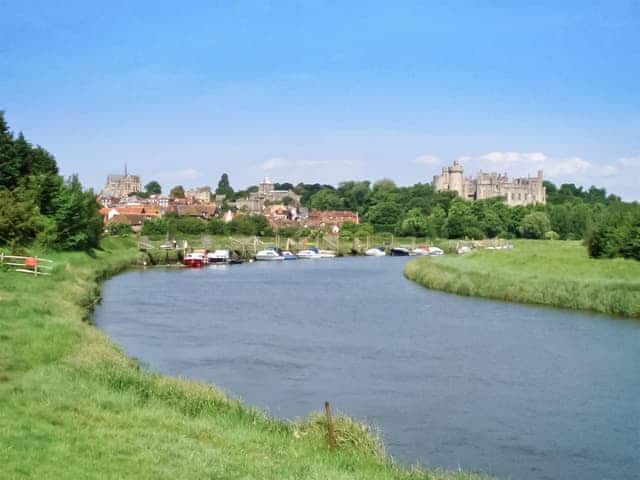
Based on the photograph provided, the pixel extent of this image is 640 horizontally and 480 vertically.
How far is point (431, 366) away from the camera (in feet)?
88.1

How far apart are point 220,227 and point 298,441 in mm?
107252

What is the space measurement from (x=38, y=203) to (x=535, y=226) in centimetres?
9700

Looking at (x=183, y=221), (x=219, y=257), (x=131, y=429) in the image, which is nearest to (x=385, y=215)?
(x=183, y=221)

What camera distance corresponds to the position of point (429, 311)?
4231 cm

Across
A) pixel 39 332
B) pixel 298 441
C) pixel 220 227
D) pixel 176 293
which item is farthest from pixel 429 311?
pixel 220 227

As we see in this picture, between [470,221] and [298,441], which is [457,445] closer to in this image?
[298,441]

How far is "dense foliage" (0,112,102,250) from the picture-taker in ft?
154

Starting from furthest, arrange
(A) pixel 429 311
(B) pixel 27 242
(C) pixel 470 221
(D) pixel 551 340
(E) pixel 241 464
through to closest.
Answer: (C) pixel 470 221 → (B) pixel 27 242 → (A) pixel 429 311 → (D) pixel 551 340 → (E) pixel 241 464

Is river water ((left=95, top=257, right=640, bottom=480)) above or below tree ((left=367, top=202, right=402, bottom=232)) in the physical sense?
below

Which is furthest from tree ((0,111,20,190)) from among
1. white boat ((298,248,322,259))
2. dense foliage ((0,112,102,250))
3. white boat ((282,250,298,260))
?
white boat ((298,248,322,259))

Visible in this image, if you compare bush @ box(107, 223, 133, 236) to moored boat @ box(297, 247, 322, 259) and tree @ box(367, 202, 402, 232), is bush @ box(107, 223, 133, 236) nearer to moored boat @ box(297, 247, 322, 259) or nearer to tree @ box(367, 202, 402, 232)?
moored boat @ box(297, 247, 322, 259)

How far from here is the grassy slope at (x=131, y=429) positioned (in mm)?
11594

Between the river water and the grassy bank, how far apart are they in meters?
1.51

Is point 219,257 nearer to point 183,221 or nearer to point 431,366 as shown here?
point 183,221
